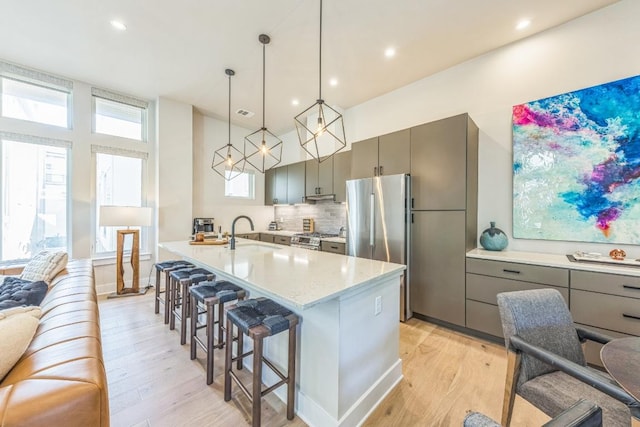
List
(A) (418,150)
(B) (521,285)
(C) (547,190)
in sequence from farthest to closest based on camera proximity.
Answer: (A) (418,150), (C) (547,190), (B) (521,285)

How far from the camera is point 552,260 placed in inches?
88.9

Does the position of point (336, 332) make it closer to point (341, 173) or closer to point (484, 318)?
point (484, 318)

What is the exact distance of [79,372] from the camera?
91 cm

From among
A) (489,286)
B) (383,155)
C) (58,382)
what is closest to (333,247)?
(383,155)

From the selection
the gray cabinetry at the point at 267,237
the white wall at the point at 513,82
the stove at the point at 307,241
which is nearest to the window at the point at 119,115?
the gray cabinetry at the point at 267,237

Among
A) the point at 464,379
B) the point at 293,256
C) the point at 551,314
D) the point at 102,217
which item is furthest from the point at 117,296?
the point at 551,314

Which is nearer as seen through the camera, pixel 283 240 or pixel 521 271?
pixel 521 271

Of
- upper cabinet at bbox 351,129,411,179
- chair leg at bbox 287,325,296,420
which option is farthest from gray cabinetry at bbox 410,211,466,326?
chair leg at bbox 287,325,296,420

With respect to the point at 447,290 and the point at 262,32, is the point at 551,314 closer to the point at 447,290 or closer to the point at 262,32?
the point at 447,290

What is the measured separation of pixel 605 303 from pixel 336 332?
86.1 inches

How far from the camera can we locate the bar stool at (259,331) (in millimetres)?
1449

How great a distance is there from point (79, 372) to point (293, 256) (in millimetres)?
1597

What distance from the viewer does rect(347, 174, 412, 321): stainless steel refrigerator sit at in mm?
2994

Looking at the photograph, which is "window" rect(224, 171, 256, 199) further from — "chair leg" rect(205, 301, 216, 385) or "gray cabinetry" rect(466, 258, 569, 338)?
"gray cabinetry" rect(466, 258, 569, 338)
